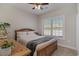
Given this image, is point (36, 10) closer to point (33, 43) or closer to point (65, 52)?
point (33, 43)

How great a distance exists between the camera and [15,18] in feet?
3.97

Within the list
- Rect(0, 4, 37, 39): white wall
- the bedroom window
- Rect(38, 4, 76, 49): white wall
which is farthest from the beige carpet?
Rect(0, 4, 37, 39): white wall

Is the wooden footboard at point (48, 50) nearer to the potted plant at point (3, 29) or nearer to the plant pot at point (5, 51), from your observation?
Result: the plant pot at point (5, 51)

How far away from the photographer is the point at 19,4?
1.20 m

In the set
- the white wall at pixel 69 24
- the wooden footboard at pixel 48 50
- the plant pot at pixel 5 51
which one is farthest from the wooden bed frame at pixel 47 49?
the plant pot at pixel 5 51

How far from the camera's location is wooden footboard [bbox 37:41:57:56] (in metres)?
1.20

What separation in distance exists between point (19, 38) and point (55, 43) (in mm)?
448

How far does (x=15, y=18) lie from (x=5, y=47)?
0.36m

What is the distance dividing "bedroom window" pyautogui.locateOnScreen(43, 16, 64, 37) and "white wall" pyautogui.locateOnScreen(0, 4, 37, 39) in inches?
5.8

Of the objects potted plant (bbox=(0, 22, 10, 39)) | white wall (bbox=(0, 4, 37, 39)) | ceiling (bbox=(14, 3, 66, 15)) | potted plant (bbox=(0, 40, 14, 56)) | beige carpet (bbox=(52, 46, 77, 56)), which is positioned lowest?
beige carpet (bbox=(52, 46, 77, 56))

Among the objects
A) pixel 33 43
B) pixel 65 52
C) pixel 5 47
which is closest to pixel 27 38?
pixel 33 43

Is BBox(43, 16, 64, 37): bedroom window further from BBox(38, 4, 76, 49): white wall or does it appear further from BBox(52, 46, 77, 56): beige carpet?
BBox(52, 46, 77, 56): beige carpet

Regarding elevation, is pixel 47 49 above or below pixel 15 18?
below

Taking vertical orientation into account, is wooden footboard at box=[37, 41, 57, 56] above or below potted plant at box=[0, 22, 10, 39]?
below
